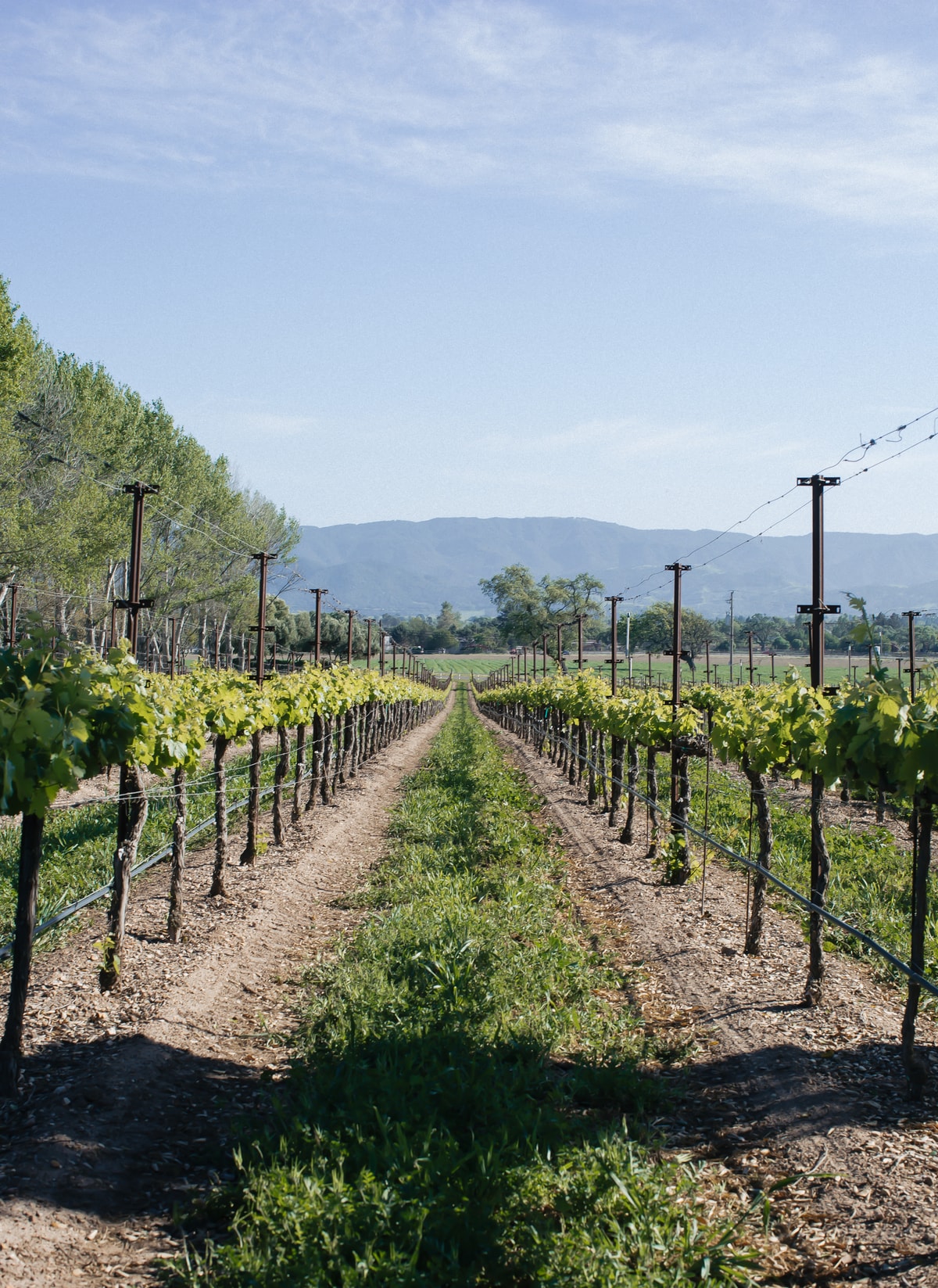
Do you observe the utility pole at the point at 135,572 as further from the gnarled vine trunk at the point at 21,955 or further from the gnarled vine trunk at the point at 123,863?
the gnarled vine trunk at the point at 21,955

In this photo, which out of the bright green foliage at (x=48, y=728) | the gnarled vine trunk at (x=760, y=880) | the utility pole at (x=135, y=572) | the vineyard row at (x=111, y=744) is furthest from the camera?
the utility pole at (x=135, y=572)

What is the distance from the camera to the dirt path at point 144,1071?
441cm

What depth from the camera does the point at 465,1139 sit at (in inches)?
202

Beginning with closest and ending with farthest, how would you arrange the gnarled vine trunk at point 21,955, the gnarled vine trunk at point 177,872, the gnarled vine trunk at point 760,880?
the gnarled vine trunk at point 21,955 < the gnarled vine trunk at point 760,880 < the gnarled vine trunk at point 177,872

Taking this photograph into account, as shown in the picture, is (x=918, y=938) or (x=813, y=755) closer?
(x=918, y=938)

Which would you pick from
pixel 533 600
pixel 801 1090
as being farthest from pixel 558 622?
pixel 801 1090

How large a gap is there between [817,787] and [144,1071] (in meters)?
5.48

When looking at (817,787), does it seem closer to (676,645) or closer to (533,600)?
(676,645)

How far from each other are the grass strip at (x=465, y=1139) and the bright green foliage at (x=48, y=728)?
91.1 inches

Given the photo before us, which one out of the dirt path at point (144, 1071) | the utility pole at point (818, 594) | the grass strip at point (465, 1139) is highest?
the utility pole at point (818, 594)

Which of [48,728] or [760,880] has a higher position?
[48,728]

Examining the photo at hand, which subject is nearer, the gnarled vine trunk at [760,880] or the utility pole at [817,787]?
the utility pole at [817,787]

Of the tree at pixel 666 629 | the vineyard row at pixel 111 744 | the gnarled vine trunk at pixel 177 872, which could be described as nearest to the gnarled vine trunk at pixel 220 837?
the vineyard row at pixel 111 744

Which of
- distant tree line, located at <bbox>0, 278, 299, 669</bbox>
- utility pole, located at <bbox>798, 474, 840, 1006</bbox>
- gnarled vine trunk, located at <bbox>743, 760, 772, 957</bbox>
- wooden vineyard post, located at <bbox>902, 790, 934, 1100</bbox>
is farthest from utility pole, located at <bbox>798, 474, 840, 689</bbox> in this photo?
distant tree line, located at <bbox>0, 278, 299, 669</bbox>
